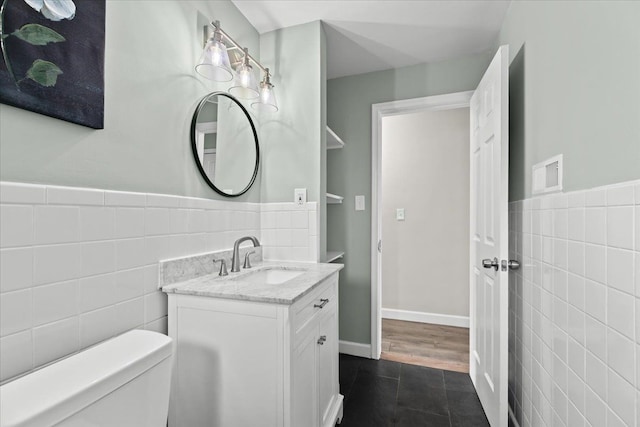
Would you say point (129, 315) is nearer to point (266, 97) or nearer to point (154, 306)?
point (154, 306)

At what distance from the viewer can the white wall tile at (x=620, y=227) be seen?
0.75 m

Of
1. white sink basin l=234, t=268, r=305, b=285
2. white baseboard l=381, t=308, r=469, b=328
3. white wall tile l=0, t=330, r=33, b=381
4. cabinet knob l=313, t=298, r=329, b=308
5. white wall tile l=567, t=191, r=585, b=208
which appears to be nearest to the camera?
white wall tile l=0, t=330, r=33, b=381

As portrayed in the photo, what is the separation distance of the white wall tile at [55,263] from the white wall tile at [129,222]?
0.48 ft

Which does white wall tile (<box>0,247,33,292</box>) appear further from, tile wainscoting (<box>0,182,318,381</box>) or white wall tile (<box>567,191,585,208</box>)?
white wall tile (<box>567,191,585,208</box>)

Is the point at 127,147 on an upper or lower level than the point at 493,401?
upper

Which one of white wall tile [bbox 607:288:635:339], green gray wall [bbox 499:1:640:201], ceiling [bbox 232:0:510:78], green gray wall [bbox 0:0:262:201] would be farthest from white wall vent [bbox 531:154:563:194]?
green gray wall [bbox 0:0:262:201]

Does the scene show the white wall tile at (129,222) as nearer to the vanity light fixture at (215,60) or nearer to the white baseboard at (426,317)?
the vanity light fixture at (215,60)

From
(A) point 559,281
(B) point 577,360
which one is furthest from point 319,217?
(B) point 577,360

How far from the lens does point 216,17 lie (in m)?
1.60

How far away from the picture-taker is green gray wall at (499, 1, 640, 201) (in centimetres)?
78

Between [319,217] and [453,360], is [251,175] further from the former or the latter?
[453,360]

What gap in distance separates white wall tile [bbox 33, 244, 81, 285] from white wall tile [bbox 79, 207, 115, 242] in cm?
5

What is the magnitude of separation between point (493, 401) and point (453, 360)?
2.76ft

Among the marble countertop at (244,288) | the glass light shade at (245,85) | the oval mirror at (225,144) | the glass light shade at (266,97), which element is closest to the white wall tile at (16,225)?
the marble countertop at (244,288)
